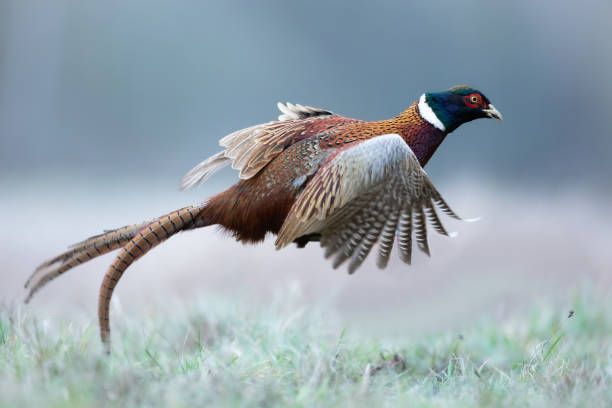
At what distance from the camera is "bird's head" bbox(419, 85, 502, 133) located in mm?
2764

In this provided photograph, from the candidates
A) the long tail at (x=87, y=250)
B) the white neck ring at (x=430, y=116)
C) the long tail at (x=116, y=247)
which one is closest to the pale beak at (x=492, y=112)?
the white neck ring at (x=430, y=116)

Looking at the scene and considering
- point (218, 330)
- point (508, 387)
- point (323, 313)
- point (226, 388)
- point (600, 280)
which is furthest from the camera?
point (600, 280)

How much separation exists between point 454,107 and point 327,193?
2.85 ft

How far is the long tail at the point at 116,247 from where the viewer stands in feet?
8.46

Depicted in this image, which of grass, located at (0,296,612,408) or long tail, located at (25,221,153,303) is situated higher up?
long tail, located at (25,221,153,303)

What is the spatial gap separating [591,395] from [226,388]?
1388 millimetres

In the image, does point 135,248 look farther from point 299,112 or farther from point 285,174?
point 299,112

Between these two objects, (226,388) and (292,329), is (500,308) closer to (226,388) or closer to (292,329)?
(292,329)

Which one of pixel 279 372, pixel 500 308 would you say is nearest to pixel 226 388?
pixel 279 372

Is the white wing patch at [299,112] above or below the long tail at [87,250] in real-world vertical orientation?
above

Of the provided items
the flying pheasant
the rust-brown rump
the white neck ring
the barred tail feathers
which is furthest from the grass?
the white neck ring

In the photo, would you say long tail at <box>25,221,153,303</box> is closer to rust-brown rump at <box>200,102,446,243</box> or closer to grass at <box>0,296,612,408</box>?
grass at <box>0,296,612,408</box>

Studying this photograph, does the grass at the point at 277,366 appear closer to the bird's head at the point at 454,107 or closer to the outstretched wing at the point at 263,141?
the outstretched wing at the point at 263,141

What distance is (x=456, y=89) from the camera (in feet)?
9.27
